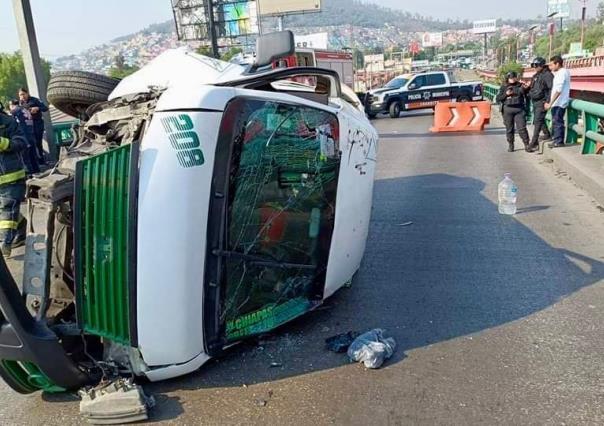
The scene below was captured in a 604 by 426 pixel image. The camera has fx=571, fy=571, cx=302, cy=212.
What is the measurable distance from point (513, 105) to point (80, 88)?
8831mm

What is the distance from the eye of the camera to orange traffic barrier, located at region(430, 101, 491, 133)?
15.7m

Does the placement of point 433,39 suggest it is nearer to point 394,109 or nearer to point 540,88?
point 394,109

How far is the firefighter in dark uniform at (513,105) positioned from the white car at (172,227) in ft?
26.7

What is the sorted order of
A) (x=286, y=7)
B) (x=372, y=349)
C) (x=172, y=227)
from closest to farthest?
(x=172, y=227) < (x=372, y=349) < (x=286, y=7)

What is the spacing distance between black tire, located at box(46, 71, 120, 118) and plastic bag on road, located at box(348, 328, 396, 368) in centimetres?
239

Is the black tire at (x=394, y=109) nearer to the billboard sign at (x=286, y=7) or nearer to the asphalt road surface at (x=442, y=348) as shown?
the asphalt road surface at (x=442, y=348)

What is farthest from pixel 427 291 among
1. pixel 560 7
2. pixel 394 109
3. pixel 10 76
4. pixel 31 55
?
pixel 10 76

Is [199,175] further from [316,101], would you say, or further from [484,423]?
[484,423]

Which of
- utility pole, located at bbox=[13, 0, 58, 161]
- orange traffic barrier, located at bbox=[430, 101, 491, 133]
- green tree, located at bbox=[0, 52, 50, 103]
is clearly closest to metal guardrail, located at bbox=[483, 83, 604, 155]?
orange traffic barrier, located at bbox=[430, 101, 491, 133]

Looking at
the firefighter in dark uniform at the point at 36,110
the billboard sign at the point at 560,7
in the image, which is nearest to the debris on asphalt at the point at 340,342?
the firefighter in dark uniform at the point at 36,110

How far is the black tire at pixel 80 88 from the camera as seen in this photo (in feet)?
13.0

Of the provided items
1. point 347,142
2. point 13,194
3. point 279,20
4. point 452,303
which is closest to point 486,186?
point 452,303

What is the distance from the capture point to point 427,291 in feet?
13.9

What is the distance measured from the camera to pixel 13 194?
20.3ft
